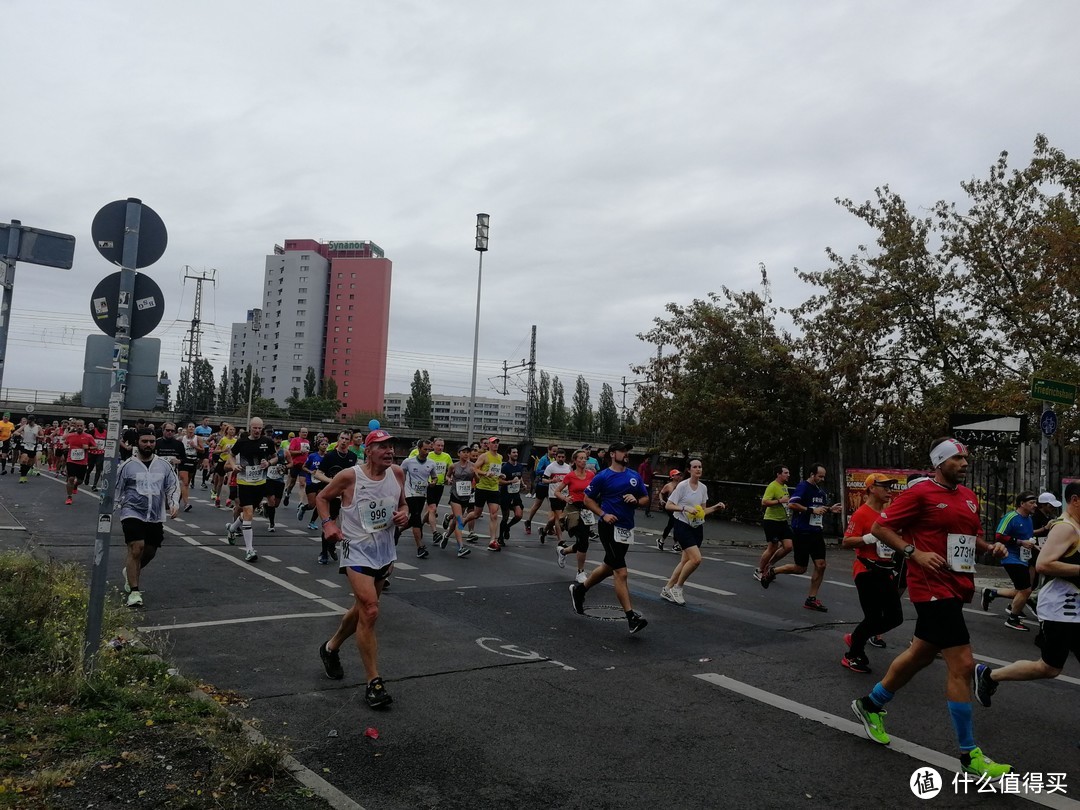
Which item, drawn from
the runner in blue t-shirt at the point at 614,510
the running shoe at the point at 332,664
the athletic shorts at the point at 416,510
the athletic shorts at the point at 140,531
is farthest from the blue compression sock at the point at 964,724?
the athletic shorts at the point at 416,510

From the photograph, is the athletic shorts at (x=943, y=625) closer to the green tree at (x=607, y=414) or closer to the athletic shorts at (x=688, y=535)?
the athletic shorts at (x=688, y=535)

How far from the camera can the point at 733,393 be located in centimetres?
2259

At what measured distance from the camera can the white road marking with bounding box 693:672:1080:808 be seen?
4470 millimetres

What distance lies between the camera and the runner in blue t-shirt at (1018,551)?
9.66m

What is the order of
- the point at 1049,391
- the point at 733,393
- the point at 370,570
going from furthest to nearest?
the point at 733,393, the point at 1049,391, the point at 370,570

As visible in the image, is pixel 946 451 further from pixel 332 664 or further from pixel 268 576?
pixel 268 576

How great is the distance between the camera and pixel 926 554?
4973 mm

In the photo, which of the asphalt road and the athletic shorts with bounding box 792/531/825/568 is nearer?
the asphalt road

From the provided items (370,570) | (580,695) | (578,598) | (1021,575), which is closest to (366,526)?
(370,570)

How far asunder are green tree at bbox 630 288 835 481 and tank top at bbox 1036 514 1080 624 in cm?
1602

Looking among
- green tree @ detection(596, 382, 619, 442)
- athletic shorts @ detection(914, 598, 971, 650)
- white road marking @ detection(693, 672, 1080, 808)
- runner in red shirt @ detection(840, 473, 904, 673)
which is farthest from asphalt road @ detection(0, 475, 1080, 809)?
green tree @ detection(596, 382, 619, 442)

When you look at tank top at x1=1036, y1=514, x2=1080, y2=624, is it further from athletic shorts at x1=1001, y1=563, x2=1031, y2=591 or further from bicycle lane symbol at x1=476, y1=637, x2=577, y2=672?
athletic shorts at x1=1001, y1=563, x2=1031, y2=591

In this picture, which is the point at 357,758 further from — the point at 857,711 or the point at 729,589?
the point at 729,589

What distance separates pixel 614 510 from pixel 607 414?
8060 centimetres
